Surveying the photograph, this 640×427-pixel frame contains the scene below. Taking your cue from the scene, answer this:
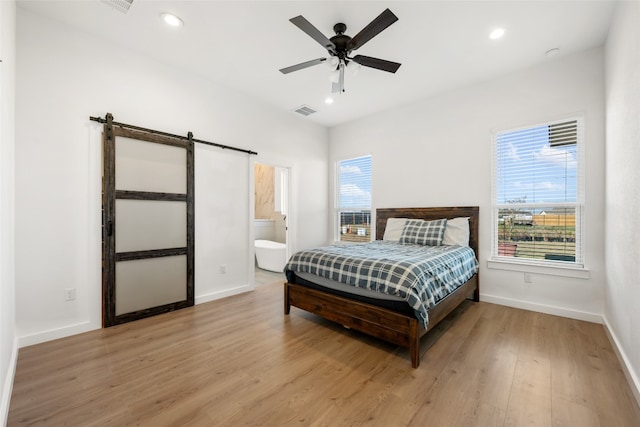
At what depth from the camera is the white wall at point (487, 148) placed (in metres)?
2.95

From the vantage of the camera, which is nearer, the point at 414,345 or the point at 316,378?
the point at 316,378

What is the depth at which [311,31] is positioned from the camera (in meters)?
2.15

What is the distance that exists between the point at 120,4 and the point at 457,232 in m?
4.45

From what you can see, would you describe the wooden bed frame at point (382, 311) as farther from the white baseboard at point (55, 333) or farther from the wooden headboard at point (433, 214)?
the white baseboard at point (55, 333)

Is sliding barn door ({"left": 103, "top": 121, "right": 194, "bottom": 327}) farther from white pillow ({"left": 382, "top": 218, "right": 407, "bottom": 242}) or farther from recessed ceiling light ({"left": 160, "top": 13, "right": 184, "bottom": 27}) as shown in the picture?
white pillow ({"left": 382, "top": 218, "right": 407, "bottom": 242})

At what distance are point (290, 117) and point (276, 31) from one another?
216 centimetres

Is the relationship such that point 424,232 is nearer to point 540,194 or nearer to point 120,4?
point 540,194

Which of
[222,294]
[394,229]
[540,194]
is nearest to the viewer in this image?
[540,194]

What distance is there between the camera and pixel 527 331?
271cm

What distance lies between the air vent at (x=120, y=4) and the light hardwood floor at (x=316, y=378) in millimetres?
3046

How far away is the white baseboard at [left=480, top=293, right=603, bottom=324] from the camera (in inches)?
115

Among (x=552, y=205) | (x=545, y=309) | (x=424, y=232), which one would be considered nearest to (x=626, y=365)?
(x=545, y=309)

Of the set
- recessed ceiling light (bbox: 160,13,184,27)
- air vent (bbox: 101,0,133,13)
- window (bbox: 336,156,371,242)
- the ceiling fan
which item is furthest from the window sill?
air vent (bbox: 101,0,133,13)

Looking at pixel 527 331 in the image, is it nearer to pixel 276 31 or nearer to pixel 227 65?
pixel 276 31
